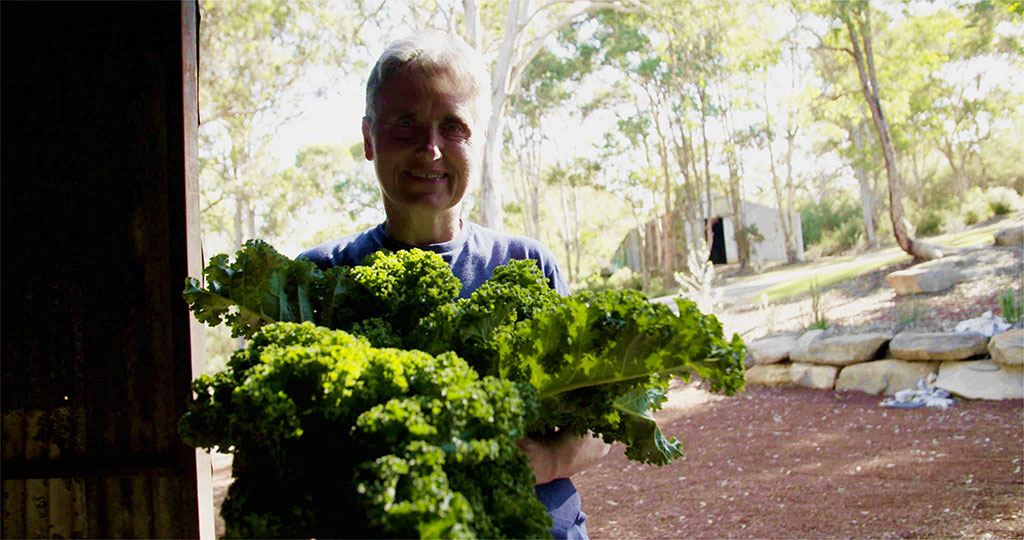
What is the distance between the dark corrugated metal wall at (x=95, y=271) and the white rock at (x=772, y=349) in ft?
36.2

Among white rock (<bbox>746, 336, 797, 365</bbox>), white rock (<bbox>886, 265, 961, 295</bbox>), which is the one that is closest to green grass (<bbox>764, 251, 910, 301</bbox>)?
white rock (<bbox>886, 265, 961, 295</bbox>)

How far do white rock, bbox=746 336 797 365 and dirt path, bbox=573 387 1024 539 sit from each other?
140 cm

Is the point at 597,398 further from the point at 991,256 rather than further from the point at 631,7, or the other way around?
the point at 991,256

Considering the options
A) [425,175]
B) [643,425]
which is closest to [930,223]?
[643,425]

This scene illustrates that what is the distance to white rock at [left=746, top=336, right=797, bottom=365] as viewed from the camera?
11758 millimetres

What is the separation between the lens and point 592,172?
120 feet

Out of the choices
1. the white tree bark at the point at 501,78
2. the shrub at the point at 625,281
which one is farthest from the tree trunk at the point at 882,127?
the shrub at the point at 625,281

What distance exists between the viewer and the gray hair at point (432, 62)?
184 centimetres

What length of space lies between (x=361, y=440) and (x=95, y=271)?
1397mm

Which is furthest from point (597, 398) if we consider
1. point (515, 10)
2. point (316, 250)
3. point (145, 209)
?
point (515, 10)

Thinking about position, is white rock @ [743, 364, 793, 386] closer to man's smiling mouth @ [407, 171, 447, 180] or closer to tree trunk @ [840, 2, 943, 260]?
tree trunk @ [840, 2, 943, 260]

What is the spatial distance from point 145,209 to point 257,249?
0.70 metres

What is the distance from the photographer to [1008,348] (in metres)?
8.88

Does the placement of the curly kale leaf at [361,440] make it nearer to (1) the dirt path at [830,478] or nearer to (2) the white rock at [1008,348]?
(1) the dirt path at [830,478]
